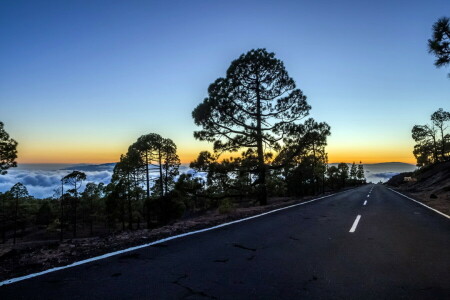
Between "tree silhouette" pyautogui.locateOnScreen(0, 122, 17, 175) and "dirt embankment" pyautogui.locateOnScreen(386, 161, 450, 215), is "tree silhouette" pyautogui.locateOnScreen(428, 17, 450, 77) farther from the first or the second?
"tree silhouette" pyautogui.locateOnScreen(0, 122, 17, 175)

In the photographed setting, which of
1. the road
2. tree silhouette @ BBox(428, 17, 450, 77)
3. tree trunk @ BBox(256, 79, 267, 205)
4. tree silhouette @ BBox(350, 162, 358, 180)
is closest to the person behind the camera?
the road

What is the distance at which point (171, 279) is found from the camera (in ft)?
10.4

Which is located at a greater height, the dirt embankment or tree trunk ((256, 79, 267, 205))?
tree trunk ((256, 79, 267, 205))

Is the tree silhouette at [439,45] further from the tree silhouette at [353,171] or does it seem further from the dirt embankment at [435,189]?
the tree silhouette at [353,171]

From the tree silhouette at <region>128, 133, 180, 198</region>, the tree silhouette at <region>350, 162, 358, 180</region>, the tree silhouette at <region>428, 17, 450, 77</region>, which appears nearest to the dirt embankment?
the tree silhouette at <region>428, 17, 450, 77</region>

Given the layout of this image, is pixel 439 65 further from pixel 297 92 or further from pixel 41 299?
pixel 41 299

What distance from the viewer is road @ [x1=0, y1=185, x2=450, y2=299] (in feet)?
9.16

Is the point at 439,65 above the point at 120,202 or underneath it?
above

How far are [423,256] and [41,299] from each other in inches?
230

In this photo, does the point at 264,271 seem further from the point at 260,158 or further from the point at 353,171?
the point at 353,171

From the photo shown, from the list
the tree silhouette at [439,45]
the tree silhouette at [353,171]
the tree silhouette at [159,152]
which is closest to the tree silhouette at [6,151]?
the tree silhouette at [159,152]

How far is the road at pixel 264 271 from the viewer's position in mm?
2791

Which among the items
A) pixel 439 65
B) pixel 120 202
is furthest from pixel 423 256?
pixel 120 202

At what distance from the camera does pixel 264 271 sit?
3482 millimetres
